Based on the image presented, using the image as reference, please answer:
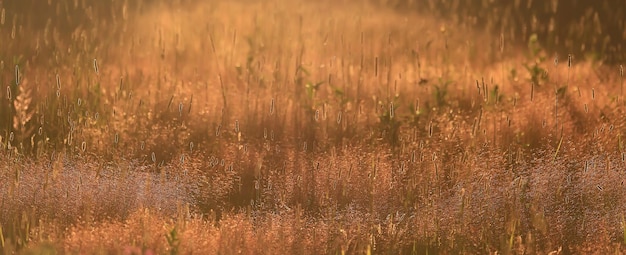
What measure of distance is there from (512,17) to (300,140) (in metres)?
2.51

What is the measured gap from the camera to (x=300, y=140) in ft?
14.0

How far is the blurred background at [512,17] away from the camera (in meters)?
5.72

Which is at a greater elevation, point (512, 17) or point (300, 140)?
point (512, 17)

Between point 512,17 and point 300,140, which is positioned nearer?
point 300,140


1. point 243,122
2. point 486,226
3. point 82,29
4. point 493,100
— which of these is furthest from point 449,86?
point 82,29

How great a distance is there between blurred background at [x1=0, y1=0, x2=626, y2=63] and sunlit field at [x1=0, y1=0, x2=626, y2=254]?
2.0 inches

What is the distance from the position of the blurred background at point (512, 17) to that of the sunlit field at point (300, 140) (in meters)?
0.05

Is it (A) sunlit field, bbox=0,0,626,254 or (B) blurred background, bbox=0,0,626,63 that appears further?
(B) blurred background, bbox=0,0,626,63

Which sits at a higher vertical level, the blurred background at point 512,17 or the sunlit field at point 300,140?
the blurred background at point 512,17

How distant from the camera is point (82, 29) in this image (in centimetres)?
558

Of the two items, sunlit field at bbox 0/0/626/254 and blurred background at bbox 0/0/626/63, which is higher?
blurred background at bbox 0/0/626/63

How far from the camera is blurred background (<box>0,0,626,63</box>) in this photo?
5.72 meters

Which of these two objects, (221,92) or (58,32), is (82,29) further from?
(221,92)

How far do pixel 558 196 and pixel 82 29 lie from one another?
3.24 meters
